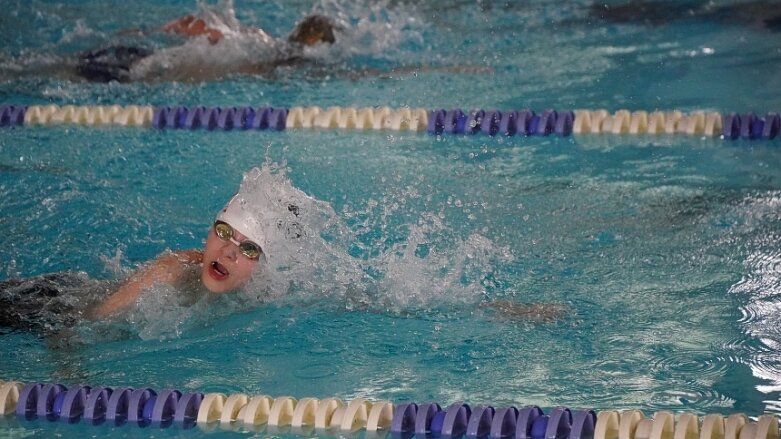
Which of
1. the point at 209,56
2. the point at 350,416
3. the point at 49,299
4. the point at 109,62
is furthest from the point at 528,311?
the point at 109,62

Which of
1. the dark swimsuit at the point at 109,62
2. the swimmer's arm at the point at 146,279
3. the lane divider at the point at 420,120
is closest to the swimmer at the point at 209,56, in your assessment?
the dark swimsuit at the point at 109,62

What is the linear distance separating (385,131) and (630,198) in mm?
1449

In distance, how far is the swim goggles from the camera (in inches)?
142

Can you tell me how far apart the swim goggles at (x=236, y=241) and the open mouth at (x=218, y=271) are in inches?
3.4

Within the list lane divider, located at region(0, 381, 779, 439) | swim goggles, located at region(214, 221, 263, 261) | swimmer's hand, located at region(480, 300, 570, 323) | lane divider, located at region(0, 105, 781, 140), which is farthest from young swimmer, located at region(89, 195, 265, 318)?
lane divider, located at region(0, 105, 781, 140)

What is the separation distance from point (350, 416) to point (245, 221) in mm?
928

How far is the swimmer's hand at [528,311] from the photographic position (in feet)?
11.9

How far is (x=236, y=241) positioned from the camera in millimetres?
3611

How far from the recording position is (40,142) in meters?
5.64

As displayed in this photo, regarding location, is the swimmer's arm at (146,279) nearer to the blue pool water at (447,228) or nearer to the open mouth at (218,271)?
→ the blue pool water at (447,228)

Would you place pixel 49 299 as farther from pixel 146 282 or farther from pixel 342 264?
pixel 342 264

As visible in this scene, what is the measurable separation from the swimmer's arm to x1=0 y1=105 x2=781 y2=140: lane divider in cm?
184

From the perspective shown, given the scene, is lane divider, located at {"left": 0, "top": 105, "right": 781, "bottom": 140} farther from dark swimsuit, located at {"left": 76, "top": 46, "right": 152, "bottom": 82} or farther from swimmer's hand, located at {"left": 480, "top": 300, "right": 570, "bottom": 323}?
swimmer's hand, located at {"left": 480, "top": 300, "right": 570, "bottom": 323}

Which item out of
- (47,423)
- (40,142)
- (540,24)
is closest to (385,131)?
(40,142)
